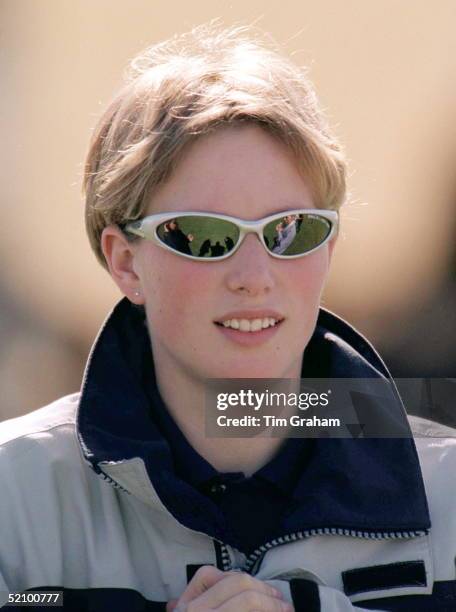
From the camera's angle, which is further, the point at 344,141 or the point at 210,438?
the point at 344,141

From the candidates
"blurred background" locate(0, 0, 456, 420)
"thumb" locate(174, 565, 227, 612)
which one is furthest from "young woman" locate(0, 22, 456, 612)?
"blurred background" locate(0, 0, 456, 420)

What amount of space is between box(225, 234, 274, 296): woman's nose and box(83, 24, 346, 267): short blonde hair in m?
0.22

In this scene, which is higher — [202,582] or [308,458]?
[308,458]

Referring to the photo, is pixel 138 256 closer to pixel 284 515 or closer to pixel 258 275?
pixel 258 275

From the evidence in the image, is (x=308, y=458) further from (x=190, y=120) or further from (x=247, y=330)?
(x=190, y=120)

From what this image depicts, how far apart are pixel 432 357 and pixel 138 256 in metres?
1.90

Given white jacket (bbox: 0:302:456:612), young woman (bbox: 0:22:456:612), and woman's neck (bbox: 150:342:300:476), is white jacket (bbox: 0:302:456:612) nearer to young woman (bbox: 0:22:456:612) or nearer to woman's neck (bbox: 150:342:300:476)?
young woman (bbox: 0:22:456:612)

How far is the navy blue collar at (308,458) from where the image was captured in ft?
7.07

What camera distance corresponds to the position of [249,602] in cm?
195

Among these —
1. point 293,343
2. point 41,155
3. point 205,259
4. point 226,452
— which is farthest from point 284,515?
point 41,155

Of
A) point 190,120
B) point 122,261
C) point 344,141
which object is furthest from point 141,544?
point 344,141

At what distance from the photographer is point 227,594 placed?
1958mm

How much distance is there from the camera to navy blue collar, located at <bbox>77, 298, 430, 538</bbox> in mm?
2154

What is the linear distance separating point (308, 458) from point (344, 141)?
1904 millimetres
